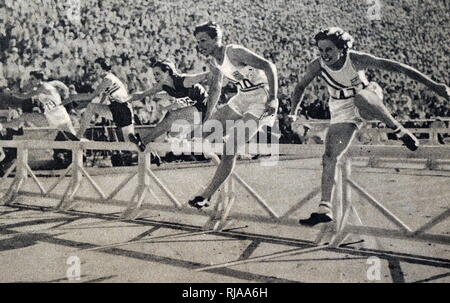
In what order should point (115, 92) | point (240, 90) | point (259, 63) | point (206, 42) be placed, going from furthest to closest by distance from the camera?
point (115, 92)
point (240, 90)
point (206, 42)
point (259, 63)

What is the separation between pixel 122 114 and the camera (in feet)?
22.6

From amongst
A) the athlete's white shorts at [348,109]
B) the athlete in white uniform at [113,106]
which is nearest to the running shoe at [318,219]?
the athlete's white shorts at [348,109]

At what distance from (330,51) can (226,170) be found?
1.44 metres

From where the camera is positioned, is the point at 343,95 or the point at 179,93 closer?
the point at 343,95

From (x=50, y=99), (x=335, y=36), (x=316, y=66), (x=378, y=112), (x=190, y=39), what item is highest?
(x=190, y=39)

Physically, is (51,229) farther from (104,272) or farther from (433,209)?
(433,209)

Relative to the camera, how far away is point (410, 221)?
19.3 ft

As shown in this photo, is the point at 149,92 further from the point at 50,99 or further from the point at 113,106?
the point at 50,99

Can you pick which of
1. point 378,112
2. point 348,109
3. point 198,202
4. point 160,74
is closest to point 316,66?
point 348,109

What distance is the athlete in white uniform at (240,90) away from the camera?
444 centimetres

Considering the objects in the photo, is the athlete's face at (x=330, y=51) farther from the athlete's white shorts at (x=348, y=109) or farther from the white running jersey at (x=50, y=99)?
the white running jersey at (x=50, y=99)

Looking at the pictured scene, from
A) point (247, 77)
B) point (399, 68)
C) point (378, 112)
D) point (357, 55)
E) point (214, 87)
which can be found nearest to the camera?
point (399, 68)

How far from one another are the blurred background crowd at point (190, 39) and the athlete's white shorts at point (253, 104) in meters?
3.47
